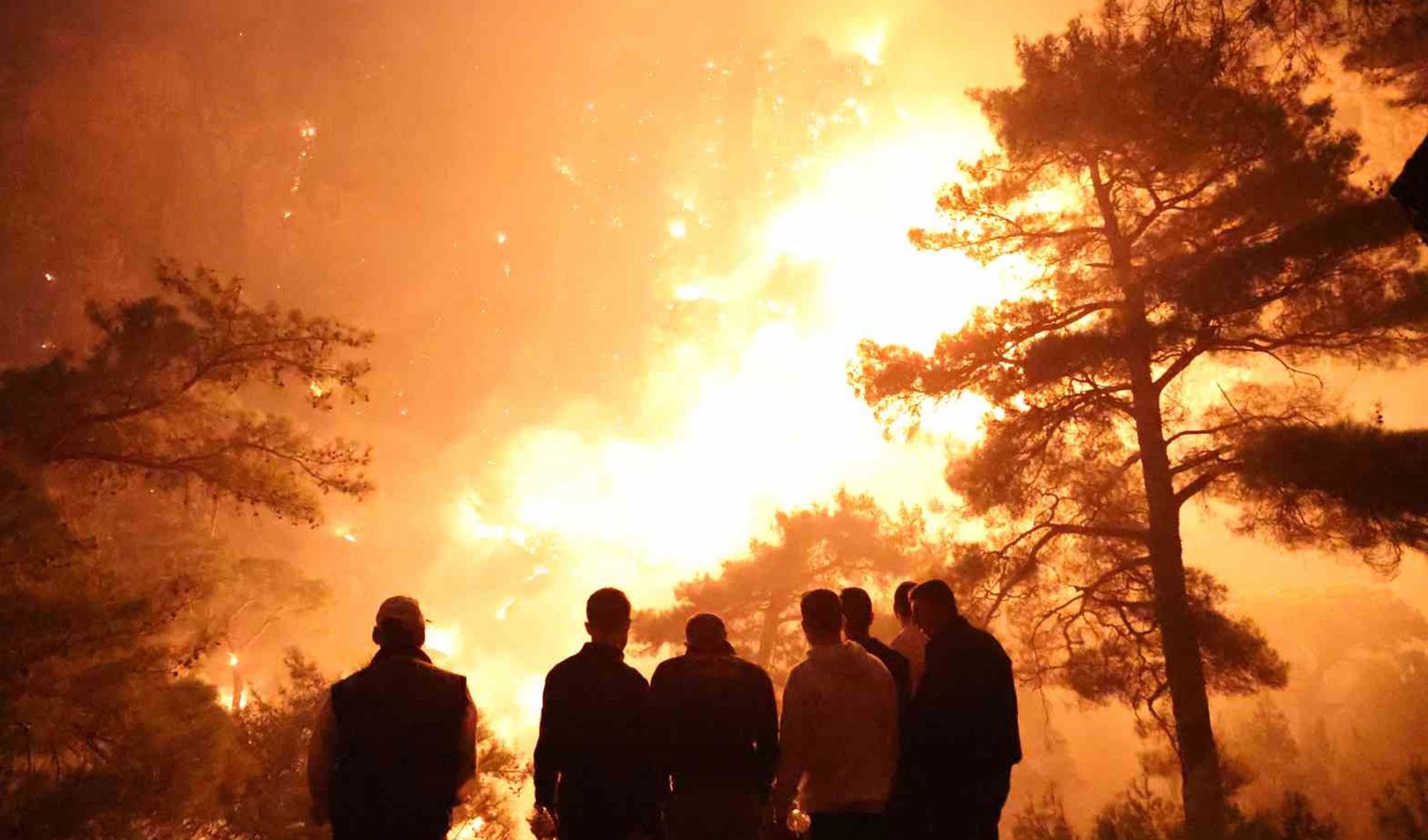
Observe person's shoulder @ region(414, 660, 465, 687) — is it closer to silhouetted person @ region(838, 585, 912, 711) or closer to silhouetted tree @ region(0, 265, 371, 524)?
silhouetted person @ region(838, 585, 912, 711)

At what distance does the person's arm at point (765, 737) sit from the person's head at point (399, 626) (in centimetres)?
184

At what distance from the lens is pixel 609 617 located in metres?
4.01

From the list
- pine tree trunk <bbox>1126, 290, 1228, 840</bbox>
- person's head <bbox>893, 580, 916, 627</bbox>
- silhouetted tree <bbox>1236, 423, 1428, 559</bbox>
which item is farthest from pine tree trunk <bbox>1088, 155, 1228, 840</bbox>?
A: person's head <bbox>893, 580, 916, 627</bbox>

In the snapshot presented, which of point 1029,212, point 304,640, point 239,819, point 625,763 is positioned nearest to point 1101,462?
point 1029,212

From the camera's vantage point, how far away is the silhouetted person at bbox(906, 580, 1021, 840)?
14.4ft

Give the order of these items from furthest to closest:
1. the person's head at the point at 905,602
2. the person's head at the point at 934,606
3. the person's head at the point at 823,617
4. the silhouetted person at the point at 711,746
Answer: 1. the person's head at the point at 905,602
2. the person's head at the point at 934,606
3. the person's head at the point at 823,617
4. the silhouetted person at the point at 711,746

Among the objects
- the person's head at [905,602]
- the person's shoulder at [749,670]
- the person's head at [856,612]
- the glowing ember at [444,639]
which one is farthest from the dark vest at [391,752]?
the glowing ember at [444,639]

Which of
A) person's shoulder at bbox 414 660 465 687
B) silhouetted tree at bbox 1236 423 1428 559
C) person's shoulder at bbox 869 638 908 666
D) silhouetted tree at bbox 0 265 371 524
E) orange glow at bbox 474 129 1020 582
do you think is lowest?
person's shoulder at bbox 414 660 465 687

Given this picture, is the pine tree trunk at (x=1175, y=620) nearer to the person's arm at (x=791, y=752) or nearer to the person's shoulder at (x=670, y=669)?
the person's arm at (x=791, y=752)

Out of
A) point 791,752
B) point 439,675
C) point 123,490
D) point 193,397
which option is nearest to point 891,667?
point 791,752

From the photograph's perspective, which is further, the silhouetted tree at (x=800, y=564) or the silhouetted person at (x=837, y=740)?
the silhouetted tree at (x=800, y=564)

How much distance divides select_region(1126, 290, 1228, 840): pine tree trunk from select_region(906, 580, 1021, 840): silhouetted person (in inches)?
239

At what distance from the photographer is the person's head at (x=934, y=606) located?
4.72 metres

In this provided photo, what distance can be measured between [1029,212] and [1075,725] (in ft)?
202
